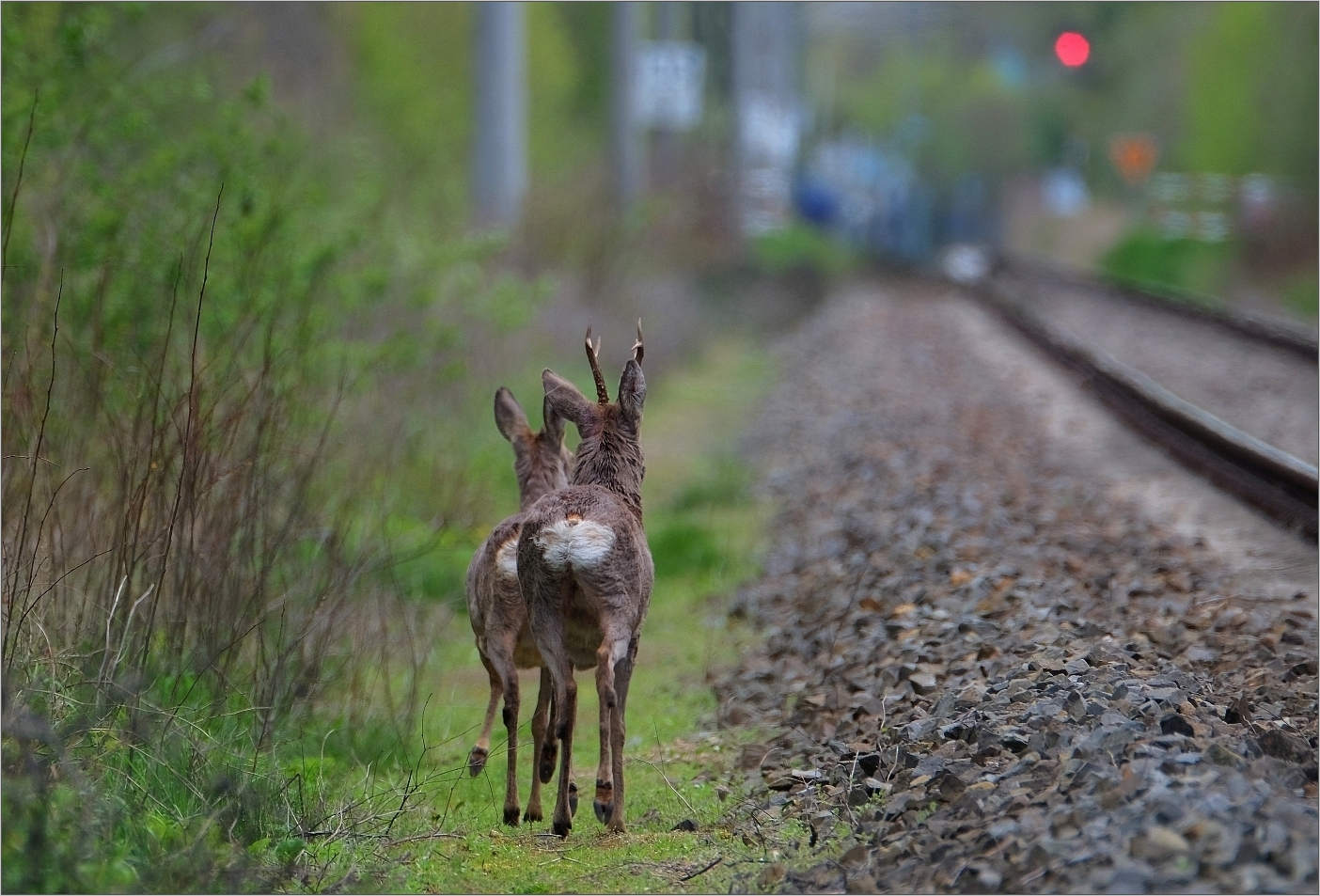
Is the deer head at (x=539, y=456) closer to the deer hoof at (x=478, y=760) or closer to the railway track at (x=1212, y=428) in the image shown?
the deer hoof at (x=478, y=760)

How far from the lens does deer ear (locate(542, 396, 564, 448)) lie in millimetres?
6371

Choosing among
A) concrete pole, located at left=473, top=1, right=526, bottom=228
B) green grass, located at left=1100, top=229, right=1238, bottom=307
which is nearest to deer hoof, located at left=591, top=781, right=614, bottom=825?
concrete pole, located at left=473, top=1, right=526, bottom=228

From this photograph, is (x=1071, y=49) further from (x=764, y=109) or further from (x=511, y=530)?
(x=511, y=530)

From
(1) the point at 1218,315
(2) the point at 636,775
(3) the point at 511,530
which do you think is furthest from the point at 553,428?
(1) the point at 1218,315

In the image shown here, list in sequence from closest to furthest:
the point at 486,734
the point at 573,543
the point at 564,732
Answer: the point at 573,543 < the point at 564,732 < the point at 486,734

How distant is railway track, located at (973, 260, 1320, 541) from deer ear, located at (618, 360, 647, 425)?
4.81m

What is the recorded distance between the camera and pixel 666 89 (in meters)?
44.2

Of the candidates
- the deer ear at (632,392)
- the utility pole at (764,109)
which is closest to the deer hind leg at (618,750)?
the deer ear at (632,392)

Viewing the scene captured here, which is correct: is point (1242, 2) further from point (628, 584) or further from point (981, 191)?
point (628, 584)

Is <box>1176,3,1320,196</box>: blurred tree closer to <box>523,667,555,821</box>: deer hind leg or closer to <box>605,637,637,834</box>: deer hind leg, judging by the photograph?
<box>523,667,555,821</box>: deer hind leg

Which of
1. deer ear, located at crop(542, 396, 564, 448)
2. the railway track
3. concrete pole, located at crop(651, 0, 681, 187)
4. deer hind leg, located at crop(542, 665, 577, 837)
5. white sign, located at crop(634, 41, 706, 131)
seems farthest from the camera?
white sign, located at crop(634, 41, 706, 131)

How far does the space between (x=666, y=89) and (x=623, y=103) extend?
1467 cm

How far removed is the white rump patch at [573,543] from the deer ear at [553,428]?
1.10m

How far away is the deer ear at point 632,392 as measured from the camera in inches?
221
